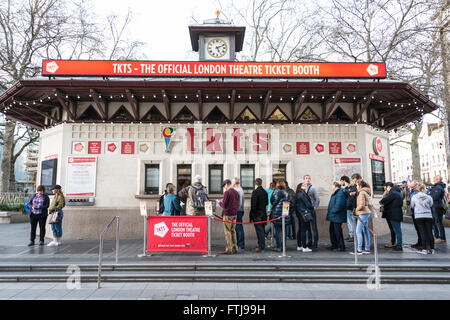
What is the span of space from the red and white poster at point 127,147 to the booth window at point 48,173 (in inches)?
110

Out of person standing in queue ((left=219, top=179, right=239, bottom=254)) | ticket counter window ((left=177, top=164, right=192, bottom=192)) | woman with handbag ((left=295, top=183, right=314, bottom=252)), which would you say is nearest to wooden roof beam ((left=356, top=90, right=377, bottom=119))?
woman with handbag ((left=295, top=183, right=314, bottom=252))

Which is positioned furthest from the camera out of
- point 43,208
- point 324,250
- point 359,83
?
point 359,83

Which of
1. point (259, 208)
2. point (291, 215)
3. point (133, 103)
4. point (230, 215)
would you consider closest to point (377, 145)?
point (291, 215)

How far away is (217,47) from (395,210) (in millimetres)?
10204

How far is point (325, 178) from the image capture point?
11914 millimetres

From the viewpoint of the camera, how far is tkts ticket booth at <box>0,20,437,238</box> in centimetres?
1115

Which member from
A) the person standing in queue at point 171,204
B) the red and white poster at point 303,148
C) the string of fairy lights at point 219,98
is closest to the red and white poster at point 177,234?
the person standing in queue at point 171,204

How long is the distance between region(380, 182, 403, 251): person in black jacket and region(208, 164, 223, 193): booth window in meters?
5.84

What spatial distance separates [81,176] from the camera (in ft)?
38.2

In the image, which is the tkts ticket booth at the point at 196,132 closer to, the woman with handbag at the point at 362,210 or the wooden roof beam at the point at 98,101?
the wooden roof beam at the point at 98,101
